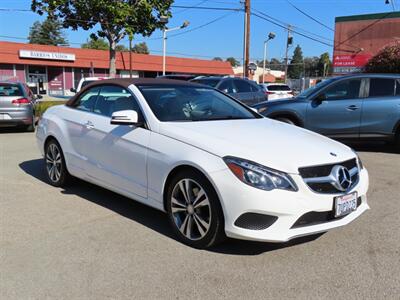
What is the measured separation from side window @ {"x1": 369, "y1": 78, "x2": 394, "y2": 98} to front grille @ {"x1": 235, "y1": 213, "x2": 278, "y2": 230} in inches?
249

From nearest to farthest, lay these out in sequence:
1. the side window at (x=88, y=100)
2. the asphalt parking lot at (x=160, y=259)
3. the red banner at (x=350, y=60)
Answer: the asphalt parking lot at (x=160, y=259) < the side window at (x=88, y=100) < the red banner at (x=350, y=60)

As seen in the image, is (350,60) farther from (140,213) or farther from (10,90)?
(140,213)

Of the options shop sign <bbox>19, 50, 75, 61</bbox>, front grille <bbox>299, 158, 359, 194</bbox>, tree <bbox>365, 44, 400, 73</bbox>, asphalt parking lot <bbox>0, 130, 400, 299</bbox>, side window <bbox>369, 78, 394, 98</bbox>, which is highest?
shop sign <bbox>19, 50, 75, 61</bbox>

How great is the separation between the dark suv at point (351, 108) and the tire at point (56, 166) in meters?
4.91

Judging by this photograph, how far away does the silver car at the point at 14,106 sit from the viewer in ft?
39.2

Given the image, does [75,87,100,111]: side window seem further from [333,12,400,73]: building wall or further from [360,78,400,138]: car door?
[333,12,400,73]: building wall

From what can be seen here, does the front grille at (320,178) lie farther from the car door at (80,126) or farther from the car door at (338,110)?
the car door at (338,110)

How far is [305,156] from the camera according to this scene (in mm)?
3891

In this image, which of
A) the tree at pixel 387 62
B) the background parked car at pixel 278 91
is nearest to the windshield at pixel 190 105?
the tree at pixel 387 62

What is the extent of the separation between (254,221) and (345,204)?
87 centimetres

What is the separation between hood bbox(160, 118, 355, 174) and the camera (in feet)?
12.4

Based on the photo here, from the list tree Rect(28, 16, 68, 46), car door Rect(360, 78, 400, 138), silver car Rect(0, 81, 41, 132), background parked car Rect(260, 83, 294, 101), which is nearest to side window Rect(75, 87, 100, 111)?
car door Rect(360, 78, 400, 138)

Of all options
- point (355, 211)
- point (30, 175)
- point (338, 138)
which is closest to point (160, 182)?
point (355, 211)

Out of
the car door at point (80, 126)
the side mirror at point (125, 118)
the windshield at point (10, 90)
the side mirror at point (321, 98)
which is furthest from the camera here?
the windshield at point (10, 90)
